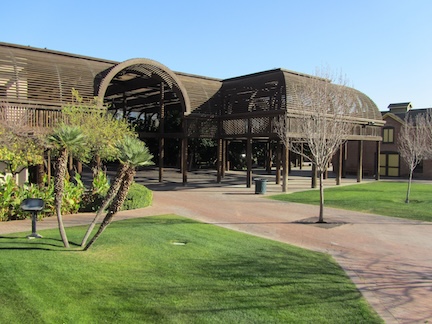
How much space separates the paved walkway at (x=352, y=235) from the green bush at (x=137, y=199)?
41 cm

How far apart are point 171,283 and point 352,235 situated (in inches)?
258

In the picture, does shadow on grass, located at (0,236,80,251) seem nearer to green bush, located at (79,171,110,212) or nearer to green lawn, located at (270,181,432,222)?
green bush, located at (79,171,110,212)

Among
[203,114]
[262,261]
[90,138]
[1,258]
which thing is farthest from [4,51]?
[262,261]

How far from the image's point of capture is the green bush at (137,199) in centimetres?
1407

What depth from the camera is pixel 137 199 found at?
47.2 feet

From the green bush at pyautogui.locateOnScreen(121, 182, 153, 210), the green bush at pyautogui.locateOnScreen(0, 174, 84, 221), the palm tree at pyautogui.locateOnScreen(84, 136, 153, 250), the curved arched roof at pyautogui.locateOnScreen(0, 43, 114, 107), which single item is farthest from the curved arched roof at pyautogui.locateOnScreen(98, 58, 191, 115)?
the palm tree at pyautogui.locateOnScreen(84, 136, 153, 250)

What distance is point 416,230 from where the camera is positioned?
11711mm

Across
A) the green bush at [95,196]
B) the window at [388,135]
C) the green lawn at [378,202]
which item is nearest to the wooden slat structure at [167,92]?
the green bush at [95,196]

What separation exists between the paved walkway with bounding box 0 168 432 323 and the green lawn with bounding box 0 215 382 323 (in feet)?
1.69

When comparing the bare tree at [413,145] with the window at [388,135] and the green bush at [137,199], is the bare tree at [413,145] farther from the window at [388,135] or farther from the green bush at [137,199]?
the green bush at [137,199]

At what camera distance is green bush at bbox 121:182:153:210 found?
14071mm

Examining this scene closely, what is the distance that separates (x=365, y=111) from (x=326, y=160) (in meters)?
16.8

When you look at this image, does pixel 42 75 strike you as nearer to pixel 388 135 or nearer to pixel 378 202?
pixel 378 202

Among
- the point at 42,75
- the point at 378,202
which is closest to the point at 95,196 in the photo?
the point at 42,75
